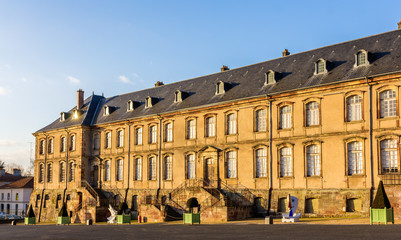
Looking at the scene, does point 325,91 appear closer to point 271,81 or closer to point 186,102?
point 271,81

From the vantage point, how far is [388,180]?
28969mm

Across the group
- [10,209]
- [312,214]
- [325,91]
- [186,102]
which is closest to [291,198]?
[312,214]

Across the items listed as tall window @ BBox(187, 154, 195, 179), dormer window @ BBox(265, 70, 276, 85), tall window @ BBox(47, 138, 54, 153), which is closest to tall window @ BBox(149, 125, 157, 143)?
tall window @ BBox(187, 154, 195, 179)

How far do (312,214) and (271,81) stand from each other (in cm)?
1007

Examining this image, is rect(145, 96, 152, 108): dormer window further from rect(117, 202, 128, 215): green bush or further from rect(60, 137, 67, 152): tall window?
rect(60, 137, 67, 152): tall window

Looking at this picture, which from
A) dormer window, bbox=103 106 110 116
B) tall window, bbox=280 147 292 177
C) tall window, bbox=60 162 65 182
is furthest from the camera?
tall window, bbox=60 162 65 182

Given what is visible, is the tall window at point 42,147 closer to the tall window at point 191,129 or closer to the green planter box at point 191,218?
the tall window at point 191,129

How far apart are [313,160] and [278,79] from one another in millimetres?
6757

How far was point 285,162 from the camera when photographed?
34406 millimetres

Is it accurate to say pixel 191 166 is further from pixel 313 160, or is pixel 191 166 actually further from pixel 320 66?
pixel 320 66

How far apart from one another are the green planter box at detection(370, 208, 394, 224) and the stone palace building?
11.0 feet

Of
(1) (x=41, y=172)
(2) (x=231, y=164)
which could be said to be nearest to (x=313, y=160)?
(2) (x=231, y=164)

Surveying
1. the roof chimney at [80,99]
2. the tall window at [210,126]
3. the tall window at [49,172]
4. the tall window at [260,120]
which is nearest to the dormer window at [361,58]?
the tall window at [260,120]

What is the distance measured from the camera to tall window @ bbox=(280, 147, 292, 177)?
3412 cm
